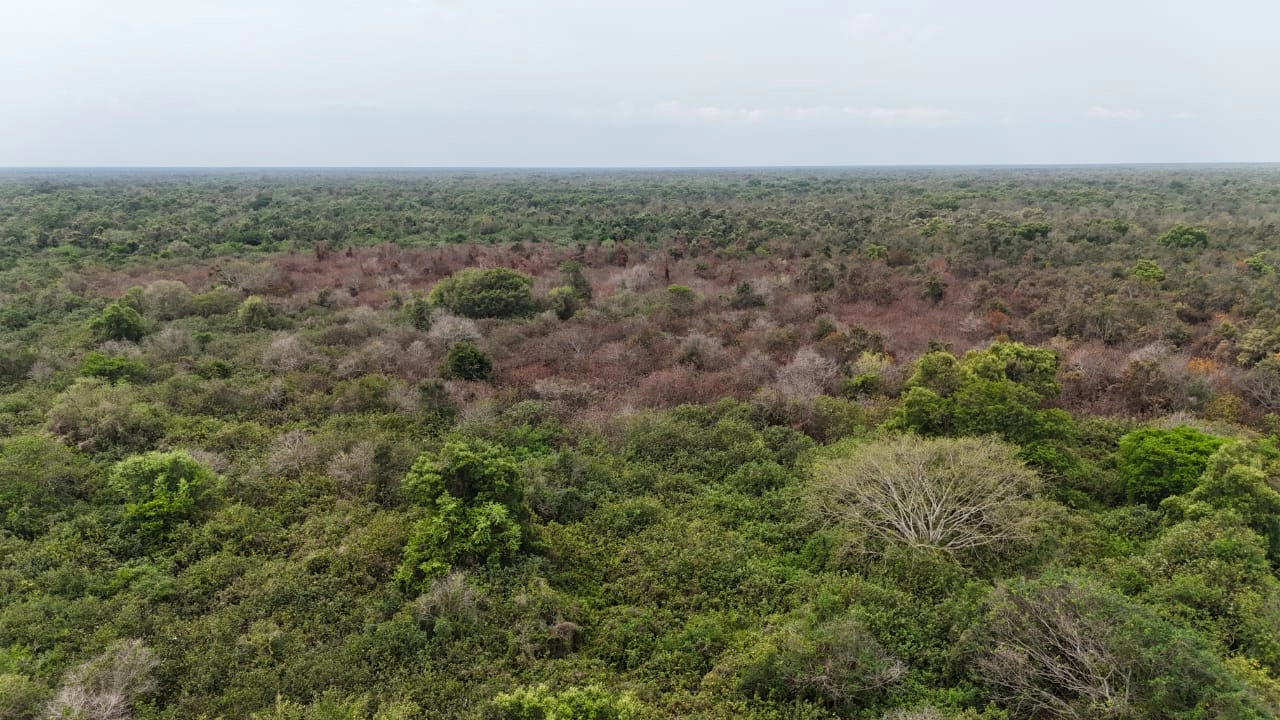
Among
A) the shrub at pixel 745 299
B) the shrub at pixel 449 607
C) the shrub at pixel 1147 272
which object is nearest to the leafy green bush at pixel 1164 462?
the shrub at pixel 449 607

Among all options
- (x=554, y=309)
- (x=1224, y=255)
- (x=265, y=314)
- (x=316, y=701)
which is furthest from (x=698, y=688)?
(x=1224, y=255)

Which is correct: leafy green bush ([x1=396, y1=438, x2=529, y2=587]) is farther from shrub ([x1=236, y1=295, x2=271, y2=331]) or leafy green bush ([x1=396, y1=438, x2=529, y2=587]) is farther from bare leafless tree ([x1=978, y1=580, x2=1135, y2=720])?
shrub ([x1=236, y1=295, x2=271, y2=331])

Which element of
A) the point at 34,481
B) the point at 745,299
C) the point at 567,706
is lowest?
the point at 567,706

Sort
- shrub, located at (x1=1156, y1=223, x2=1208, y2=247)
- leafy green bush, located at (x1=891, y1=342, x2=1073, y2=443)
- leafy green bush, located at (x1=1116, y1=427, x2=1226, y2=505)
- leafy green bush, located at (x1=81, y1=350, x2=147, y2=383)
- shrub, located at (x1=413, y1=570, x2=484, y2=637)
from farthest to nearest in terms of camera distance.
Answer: shrub, located at (x1=1156, y1=223, x2=1208, y2=247)
leafy green bush, located at (x1=81, y1=350, x2=147, y2=383)
leafy green bush, located at (x1=891, y1=342, x2=1073, y2=443)
leafy green bush, located at (x1=1116, y1=427, x2=1226, y2=505)
shrub, located at (x1=413, y1=570, x2=484, y2=637)

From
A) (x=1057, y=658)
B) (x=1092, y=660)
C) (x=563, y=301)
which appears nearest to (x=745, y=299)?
(x=563, y=301)

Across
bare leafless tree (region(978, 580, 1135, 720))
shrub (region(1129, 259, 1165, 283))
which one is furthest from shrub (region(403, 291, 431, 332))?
shrub (region(1129, 259, 1165, 283))

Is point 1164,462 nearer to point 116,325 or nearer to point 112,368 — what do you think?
point 112,368
